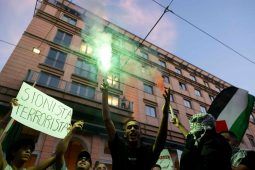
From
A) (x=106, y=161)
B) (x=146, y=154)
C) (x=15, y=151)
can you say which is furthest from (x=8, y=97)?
(x=146, y=154)

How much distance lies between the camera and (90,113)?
527 inches

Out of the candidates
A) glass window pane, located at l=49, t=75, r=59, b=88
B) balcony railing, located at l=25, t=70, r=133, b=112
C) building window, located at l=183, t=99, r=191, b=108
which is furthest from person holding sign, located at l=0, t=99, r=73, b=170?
building window, located at l=183, t=99, r=191, b=108

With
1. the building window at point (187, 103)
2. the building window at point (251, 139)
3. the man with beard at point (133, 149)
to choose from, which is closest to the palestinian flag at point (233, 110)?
the man with beard at point (133, 149)

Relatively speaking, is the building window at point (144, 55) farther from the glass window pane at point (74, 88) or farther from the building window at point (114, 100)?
the glass window pane at point (74, 88)

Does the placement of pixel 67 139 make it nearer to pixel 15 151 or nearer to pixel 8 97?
pixel 15 151

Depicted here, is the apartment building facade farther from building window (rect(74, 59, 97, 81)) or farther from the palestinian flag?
the palestinian flag

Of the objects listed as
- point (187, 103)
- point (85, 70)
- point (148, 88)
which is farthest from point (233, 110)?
point (187, 103)

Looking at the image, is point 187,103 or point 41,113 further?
point 187,103

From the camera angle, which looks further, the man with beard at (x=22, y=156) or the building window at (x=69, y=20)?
the building window at (x=69, y=20)

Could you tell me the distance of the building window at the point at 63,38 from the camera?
17.1m

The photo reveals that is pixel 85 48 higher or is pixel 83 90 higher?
pixel 85 48

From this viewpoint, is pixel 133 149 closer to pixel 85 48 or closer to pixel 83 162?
pixel 83 162

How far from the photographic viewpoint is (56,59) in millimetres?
15609

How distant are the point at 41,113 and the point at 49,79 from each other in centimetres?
1062
